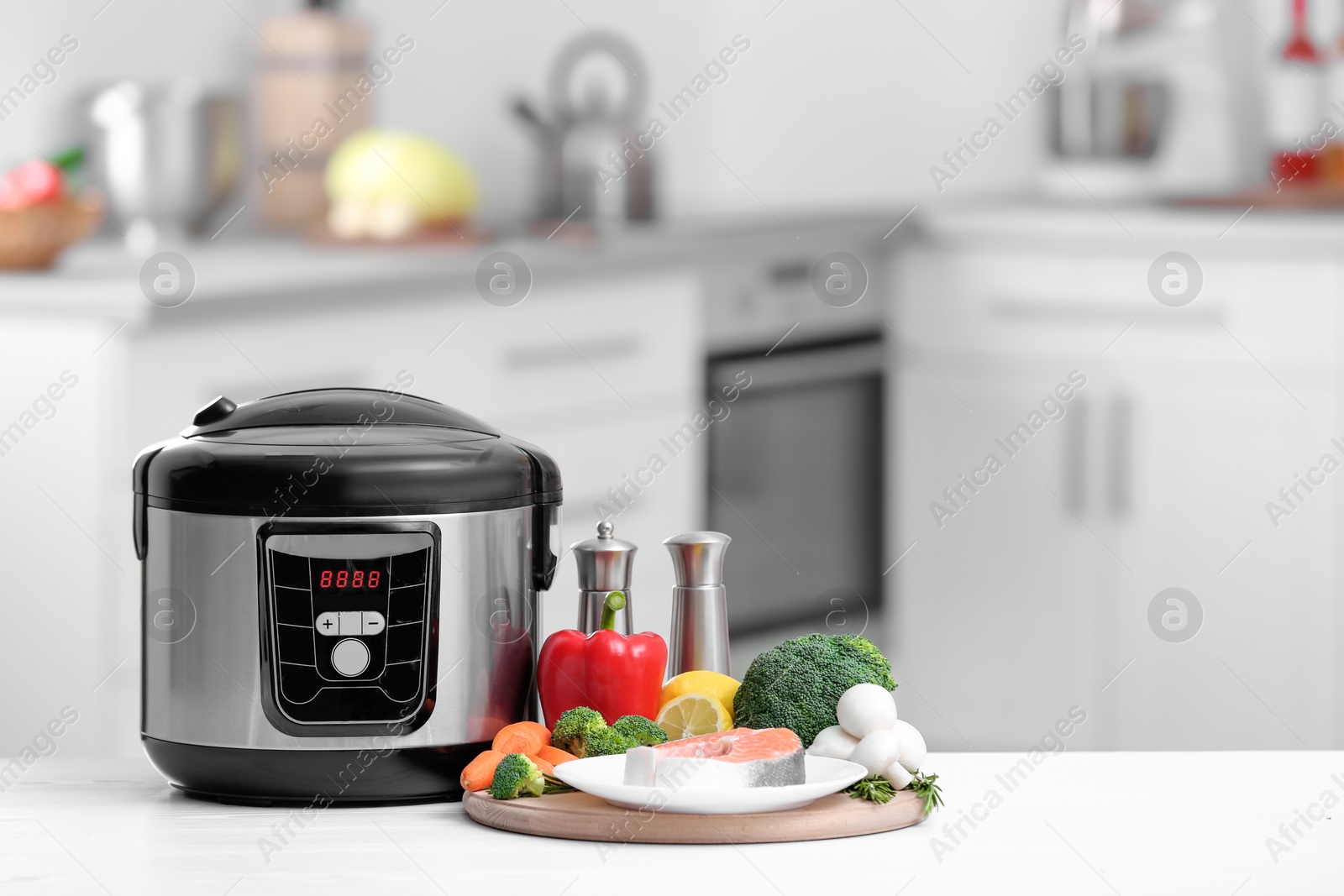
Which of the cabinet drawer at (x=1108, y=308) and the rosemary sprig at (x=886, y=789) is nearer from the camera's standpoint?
the rosemary sprig at (x=886, y=789)

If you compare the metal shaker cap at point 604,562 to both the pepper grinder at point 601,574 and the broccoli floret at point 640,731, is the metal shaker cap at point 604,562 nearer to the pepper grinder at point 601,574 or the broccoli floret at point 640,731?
the pepper grinder at point 601,574

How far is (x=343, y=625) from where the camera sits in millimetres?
1015

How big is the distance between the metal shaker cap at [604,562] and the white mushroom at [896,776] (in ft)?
0.73

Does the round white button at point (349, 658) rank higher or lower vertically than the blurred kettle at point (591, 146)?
lower

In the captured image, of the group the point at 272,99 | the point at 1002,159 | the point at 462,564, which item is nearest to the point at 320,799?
the point at 462,564

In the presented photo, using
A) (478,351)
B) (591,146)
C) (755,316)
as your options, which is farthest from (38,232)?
(755,316)

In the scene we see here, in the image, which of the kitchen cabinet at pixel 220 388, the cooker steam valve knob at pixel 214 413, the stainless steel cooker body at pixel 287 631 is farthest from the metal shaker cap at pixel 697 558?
the kitchen cabinet at pixel 220 388

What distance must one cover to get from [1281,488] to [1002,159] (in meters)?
1.24

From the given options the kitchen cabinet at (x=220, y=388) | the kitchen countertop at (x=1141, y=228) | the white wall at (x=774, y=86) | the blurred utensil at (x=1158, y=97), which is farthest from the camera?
the blurred utensil at (x=1158, y=97)

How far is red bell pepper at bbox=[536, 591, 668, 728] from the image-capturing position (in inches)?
41.5

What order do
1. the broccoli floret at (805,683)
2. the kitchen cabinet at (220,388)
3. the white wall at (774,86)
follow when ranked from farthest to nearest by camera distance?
the white wall at (774,86)
the kitchen cabinet at (220,388)
the broccoli floret at (805,683)

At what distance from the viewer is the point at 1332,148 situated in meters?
3.33

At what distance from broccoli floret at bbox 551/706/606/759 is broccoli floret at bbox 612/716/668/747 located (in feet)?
0.03

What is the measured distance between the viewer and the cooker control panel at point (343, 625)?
1.01 m
